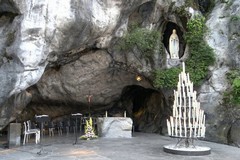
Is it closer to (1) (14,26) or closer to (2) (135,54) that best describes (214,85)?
Result: (2) (135,54)

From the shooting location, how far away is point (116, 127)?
559 inches

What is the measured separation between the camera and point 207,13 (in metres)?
15.0

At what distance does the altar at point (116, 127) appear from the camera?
46.5 ft

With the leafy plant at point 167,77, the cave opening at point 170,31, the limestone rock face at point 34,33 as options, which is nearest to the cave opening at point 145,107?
the leafy plant at point 167,77

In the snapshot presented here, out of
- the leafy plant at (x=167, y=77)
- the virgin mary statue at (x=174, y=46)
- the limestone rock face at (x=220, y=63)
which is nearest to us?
the limestone rock face at (x=220, y=63)

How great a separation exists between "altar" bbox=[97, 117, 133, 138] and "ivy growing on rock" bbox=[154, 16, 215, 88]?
2153 mm

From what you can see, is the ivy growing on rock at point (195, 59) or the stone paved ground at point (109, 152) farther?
the ivy growing on rock at point (195, 59)

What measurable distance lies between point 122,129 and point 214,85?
13.9 feet

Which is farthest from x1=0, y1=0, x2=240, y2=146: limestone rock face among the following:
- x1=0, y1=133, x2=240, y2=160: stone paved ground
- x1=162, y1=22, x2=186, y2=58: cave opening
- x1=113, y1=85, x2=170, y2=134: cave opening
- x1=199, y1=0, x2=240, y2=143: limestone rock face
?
x1=0, y1=133, x2=240, y2=160: stone paved ground

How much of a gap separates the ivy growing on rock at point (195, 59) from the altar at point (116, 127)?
7.06 ft

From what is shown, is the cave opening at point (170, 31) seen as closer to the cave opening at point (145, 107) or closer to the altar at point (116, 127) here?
the cave opening at point (145, 107)

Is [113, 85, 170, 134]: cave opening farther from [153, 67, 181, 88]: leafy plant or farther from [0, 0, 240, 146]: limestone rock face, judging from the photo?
[153, 67, 181, 88]: leafy plant

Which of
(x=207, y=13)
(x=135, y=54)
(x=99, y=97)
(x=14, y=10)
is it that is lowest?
(x=99, y=97)

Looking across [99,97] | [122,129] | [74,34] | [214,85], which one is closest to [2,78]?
[74,34]
